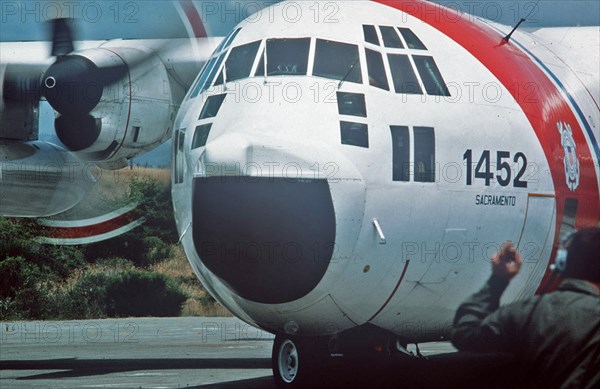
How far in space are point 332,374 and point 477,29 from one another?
371 cm

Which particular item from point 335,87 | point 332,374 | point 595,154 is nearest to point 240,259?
point 335,87

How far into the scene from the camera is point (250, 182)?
784 cm

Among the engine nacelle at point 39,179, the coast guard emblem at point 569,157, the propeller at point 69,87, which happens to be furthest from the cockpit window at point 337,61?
the engine nacelle at point 39,179

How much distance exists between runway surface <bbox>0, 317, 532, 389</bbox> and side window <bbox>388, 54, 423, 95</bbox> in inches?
106

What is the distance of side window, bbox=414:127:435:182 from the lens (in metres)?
8.54

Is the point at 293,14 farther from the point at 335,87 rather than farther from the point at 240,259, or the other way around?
the point at 240,259

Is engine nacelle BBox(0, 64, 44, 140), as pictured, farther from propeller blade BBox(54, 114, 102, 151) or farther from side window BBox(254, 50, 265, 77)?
side window BBox(254, 50, 265, 77)

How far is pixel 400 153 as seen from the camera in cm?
845

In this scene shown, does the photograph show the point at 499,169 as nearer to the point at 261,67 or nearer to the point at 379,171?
the point at 379,171

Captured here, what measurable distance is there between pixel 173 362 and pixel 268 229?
8627 millimetres

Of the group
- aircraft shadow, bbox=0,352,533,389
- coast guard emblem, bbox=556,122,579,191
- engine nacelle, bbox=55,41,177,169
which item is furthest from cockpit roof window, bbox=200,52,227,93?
engine nacelle, bbox=55,41,177,169

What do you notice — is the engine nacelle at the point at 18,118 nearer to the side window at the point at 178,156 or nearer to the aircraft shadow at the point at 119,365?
the aircraft shadow at the point at 119,365

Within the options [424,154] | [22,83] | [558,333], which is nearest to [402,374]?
[424,154]

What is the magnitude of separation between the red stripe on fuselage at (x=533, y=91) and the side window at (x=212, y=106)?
1.90 metres
